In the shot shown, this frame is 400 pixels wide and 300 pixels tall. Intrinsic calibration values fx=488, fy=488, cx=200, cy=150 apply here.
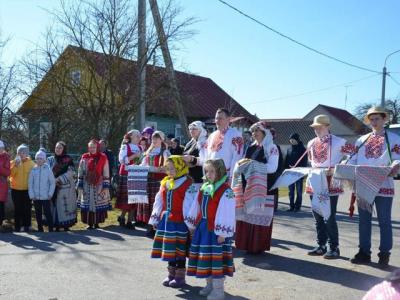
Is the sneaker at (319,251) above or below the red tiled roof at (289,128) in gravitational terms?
below

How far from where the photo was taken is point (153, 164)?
8.34m

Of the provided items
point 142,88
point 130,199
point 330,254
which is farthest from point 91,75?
point 330,254

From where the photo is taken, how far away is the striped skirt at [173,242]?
16.7ft

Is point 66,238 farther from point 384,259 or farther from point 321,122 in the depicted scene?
point 384,259

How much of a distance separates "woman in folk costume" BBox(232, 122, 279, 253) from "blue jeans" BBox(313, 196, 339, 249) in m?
0.66

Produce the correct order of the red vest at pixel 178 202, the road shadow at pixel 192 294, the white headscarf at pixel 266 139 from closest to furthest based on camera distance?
the road shadow at pixel 192 294 → the red vest at pixel 178 202 → the white headscarf at pixel 266 139

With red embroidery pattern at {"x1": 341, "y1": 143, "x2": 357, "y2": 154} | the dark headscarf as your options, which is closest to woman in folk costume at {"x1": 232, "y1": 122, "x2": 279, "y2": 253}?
red embroidery pattern at {"x1": 341, "y1": 143, "x2": 357, "y2": 154}

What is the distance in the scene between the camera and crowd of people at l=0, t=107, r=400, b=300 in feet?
16.1

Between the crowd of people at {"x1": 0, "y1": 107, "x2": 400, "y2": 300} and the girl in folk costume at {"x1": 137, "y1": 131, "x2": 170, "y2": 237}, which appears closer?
the crowd of people at {"x1": 0, "y1": 107, "x2": 400, "y2": 300}

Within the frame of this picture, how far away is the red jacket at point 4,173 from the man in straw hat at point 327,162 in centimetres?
558

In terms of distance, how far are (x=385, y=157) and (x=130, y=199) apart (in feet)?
14.5

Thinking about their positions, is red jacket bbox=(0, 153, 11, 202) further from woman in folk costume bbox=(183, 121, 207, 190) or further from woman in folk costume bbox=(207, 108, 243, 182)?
woman in folk costume bbox=(207, 108, 243, 182)

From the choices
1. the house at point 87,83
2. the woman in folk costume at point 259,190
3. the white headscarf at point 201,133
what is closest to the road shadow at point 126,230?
the white headscarf at point 201,133

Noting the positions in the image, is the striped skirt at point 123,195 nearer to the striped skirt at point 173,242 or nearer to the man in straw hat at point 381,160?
the striped skirt at point 173,242
